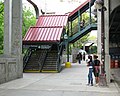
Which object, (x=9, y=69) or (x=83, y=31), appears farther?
(x=83, y=31)

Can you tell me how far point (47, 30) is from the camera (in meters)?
29.9

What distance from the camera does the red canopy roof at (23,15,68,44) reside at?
1108 inches

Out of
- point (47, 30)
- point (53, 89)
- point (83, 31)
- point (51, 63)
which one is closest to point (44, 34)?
point (47, 30)

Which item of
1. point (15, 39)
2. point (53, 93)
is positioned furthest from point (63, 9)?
point (53, 93)

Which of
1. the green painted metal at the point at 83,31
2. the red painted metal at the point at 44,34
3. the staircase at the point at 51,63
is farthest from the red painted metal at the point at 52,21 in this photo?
the staircase at the point at 51,63

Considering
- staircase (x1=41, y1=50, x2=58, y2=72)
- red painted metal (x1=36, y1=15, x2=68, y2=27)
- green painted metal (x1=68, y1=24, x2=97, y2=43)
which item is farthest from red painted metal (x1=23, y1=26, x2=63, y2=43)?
green painted metal (x1=68, y1=24, x2=97, y2=43)

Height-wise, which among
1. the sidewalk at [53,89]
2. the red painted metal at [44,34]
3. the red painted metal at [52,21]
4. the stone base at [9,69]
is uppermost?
the red painted metal at [52,21]

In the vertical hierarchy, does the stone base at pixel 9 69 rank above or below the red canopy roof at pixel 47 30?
below

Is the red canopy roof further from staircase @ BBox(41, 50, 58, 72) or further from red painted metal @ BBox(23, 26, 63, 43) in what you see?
staircase @ BBox(41, 50, 58, 72)

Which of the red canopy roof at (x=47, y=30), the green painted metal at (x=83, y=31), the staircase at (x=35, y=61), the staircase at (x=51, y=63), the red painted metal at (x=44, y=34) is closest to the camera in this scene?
the staircase at (x=51, y=63)

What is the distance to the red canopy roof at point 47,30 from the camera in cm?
2814

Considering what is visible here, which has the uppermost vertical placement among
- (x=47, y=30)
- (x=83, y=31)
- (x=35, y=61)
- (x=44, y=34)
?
(x=83, y=31)

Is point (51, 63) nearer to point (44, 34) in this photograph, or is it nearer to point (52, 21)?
point (44, 34)

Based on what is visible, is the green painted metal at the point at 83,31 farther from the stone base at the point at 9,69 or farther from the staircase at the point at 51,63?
the stone base at the point at 9,69
